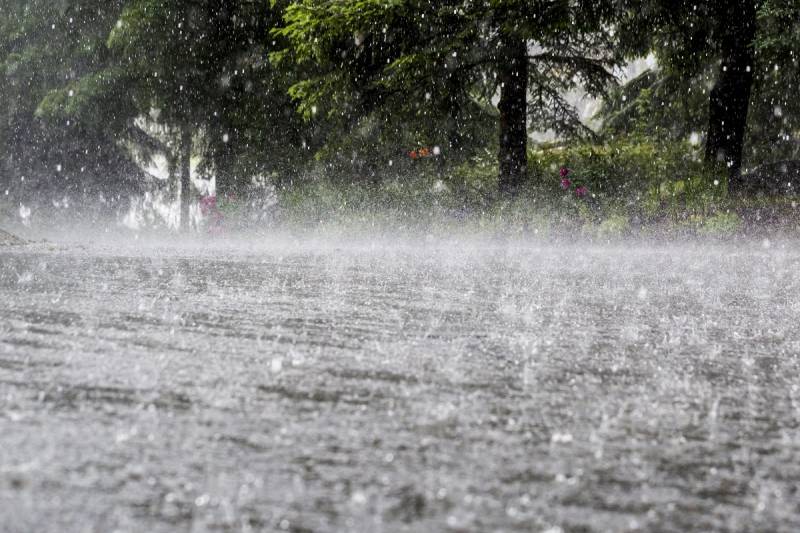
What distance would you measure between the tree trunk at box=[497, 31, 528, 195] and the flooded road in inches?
410

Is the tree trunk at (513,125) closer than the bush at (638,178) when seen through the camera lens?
No

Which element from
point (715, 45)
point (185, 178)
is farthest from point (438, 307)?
point (185, 178)

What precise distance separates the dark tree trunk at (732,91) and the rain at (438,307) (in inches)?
1.9

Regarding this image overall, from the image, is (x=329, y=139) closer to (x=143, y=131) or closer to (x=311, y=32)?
(x=311, y=32)

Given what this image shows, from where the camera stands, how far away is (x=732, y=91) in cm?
1345

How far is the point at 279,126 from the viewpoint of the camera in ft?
63.3

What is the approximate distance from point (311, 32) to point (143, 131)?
1242cm

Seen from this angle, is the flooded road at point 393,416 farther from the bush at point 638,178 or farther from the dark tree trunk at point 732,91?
the dark tree trunk at point 732,91

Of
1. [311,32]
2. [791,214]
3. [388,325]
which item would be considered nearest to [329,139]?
[311,32]

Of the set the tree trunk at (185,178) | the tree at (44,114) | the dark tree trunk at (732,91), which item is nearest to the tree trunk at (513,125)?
the dark tree trunk at (732,91)

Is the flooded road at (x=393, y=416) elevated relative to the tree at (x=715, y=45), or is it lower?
lower

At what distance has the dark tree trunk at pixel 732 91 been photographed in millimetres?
12969

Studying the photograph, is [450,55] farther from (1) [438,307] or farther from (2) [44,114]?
(2) [44,114]

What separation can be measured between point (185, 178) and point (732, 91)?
1470cm
